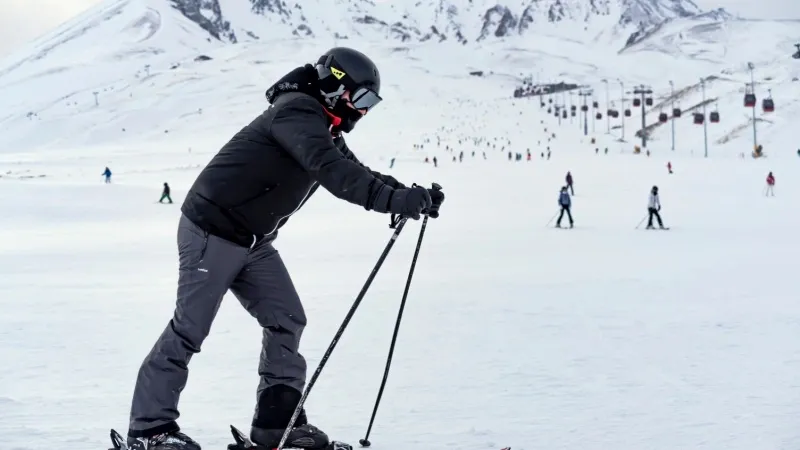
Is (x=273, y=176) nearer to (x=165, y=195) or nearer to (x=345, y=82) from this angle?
(x=345, y=82)

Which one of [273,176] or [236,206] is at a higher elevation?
[273,176]

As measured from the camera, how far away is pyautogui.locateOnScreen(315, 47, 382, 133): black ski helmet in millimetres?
3428

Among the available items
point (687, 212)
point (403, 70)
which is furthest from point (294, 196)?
point (403, 70)

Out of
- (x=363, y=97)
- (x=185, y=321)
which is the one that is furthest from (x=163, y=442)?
(x=363, y=97)

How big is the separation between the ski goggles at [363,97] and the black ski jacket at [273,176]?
0.13m

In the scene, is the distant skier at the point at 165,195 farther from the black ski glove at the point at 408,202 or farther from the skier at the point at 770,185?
the black ski glove at the point at 408,202

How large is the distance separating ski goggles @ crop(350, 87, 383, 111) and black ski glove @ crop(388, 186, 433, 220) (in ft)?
1.32

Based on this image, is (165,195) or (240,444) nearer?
(240,444)

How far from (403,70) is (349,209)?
125 metres

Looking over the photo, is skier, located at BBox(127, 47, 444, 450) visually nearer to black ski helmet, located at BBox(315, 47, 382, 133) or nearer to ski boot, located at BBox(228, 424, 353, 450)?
black ski helmet, located at BBox(315, 47, 382, 133)

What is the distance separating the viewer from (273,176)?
3408 mm

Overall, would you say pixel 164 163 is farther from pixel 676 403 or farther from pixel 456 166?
pixel 676 403

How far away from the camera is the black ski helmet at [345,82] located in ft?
11.2

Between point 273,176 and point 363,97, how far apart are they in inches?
18.3
